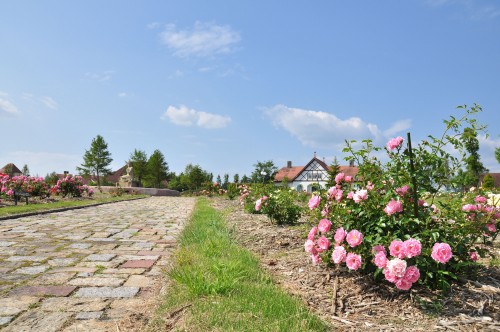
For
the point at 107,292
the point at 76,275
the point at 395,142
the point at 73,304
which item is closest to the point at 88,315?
the point at 73,304

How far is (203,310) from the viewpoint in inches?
111

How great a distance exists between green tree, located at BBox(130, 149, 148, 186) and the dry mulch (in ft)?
174

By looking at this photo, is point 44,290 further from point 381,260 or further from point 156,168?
point 156,168

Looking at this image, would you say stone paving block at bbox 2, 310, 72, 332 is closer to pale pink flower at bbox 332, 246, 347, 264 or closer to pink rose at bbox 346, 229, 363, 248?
pale pink flower at bbox 332, 246, 347, 264

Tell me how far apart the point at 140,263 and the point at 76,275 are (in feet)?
2.58

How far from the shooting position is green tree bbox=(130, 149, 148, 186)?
55.3 metres

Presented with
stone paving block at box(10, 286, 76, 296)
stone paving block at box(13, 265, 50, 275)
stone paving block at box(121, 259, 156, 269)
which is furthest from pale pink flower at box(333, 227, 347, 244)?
stone paving block at box(13, 265, 50, 275)

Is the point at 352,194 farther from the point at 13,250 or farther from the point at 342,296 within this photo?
the point at 13,250

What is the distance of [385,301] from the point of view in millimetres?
3227

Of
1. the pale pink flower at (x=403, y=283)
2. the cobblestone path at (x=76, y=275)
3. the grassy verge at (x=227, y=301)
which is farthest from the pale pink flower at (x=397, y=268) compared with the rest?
the cobblestone path at (x=76, y=275)

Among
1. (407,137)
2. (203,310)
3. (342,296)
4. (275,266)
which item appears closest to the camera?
(203,310)

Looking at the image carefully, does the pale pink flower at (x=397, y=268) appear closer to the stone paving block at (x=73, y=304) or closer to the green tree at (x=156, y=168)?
the stone paving block at (x=73, y=304)

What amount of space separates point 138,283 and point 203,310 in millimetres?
1368

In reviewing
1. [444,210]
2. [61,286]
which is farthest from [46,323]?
[444,210]
